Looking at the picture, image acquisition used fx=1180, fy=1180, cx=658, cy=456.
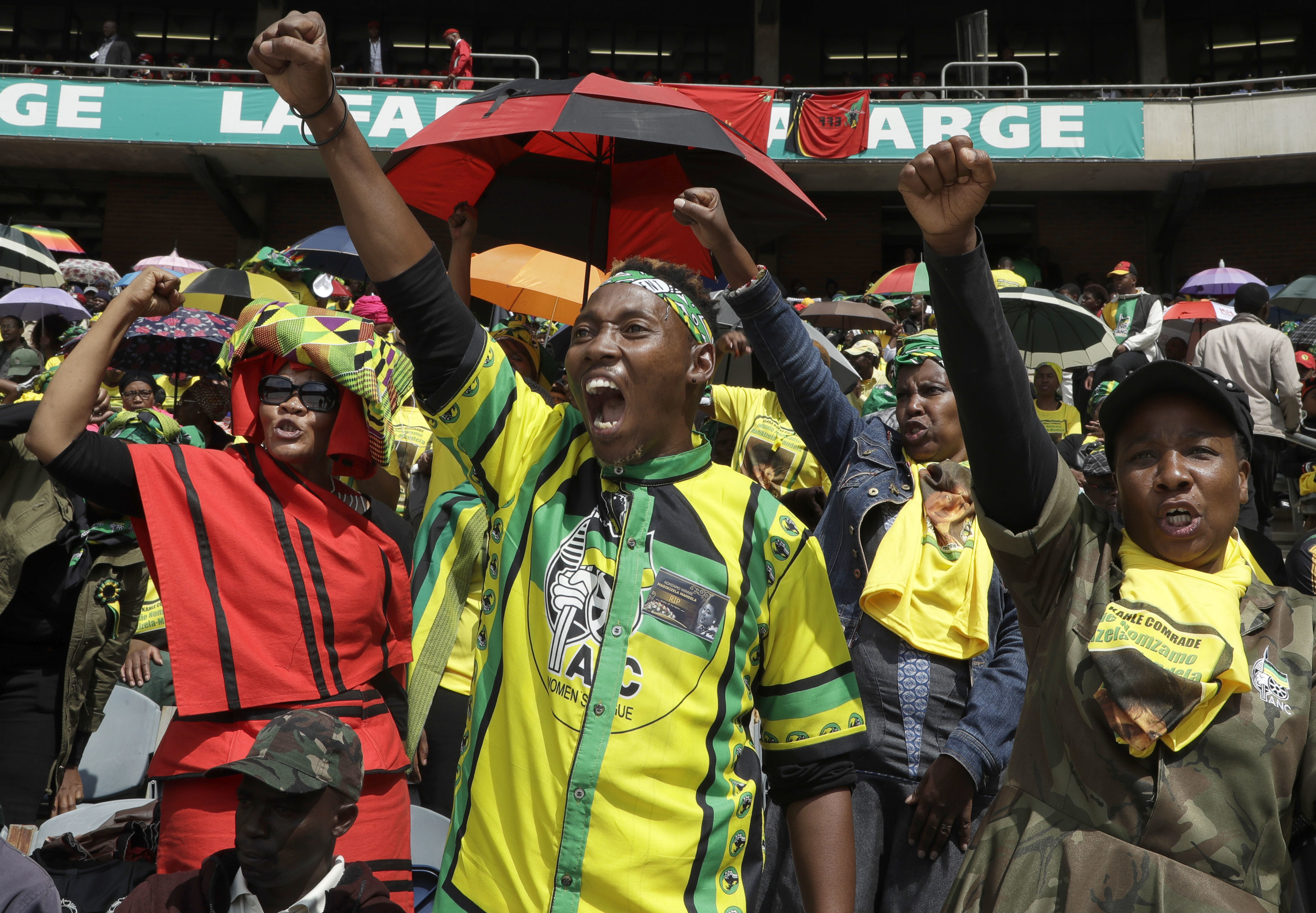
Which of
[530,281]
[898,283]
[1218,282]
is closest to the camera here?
[530,281]

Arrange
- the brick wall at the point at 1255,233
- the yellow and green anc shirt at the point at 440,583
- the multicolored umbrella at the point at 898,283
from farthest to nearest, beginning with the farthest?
the brick wall at the point at 1255,233, the multicolored umbrella at the point at 898,283, the yellow and green anc shirt at the point at 440,583

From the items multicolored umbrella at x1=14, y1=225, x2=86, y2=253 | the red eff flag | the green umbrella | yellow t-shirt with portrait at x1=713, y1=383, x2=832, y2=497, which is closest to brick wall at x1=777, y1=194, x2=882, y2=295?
the red eff flag

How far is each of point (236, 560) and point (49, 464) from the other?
1.51 feet

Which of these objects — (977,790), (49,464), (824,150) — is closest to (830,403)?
(977,790)

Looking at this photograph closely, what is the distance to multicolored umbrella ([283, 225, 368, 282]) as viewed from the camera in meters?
12.9

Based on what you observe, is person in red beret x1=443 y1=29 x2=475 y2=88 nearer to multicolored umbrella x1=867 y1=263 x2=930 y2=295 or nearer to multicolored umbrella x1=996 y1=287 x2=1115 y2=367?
multicolored umbrella x1=867 y1=263 x2=930 y2=295

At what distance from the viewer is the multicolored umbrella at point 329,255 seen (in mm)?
12875

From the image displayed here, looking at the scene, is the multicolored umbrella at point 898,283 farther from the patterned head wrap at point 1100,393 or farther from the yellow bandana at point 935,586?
the yellow bandana at point 935,586

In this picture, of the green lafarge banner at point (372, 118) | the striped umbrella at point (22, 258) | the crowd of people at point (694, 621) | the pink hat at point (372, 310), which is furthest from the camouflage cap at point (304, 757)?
the green lafarge banner at point (372, 118)

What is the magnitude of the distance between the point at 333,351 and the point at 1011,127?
61.3ft

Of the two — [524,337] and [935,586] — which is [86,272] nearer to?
[524,337]

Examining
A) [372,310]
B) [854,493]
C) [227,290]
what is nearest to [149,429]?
[854,493]

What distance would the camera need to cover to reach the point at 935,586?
2848 millimetres

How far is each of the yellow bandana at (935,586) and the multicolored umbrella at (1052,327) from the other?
4.78m
